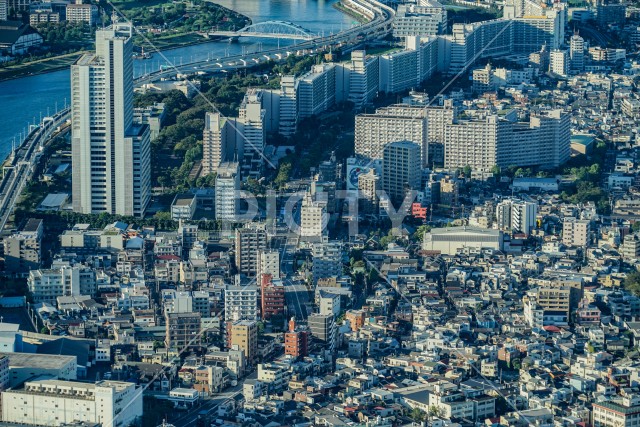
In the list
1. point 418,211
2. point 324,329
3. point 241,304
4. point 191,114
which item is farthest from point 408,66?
point 324,329

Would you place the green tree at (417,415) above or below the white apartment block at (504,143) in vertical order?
below

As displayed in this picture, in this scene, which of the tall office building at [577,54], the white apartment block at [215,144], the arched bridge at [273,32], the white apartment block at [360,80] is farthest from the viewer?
the arched bridge at [273,32]

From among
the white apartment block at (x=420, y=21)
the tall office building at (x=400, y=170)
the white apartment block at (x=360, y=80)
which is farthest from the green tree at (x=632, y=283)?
the white apartment block at (x=420, y=21)

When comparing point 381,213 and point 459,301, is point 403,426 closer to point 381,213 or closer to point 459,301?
point 459,301

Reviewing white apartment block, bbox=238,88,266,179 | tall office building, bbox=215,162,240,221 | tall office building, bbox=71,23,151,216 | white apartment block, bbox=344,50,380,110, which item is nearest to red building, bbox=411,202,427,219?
tall office building, bbox=215,162,240,221

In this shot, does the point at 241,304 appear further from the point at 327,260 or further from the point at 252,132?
the point at 252,132

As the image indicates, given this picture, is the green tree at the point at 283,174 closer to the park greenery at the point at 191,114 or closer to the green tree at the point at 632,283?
the park greenery at the point at 191,114

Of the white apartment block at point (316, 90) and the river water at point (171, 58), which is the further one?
the river water at point (171, 58)

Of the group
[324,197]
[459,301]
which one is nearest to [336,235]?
[324,197]
